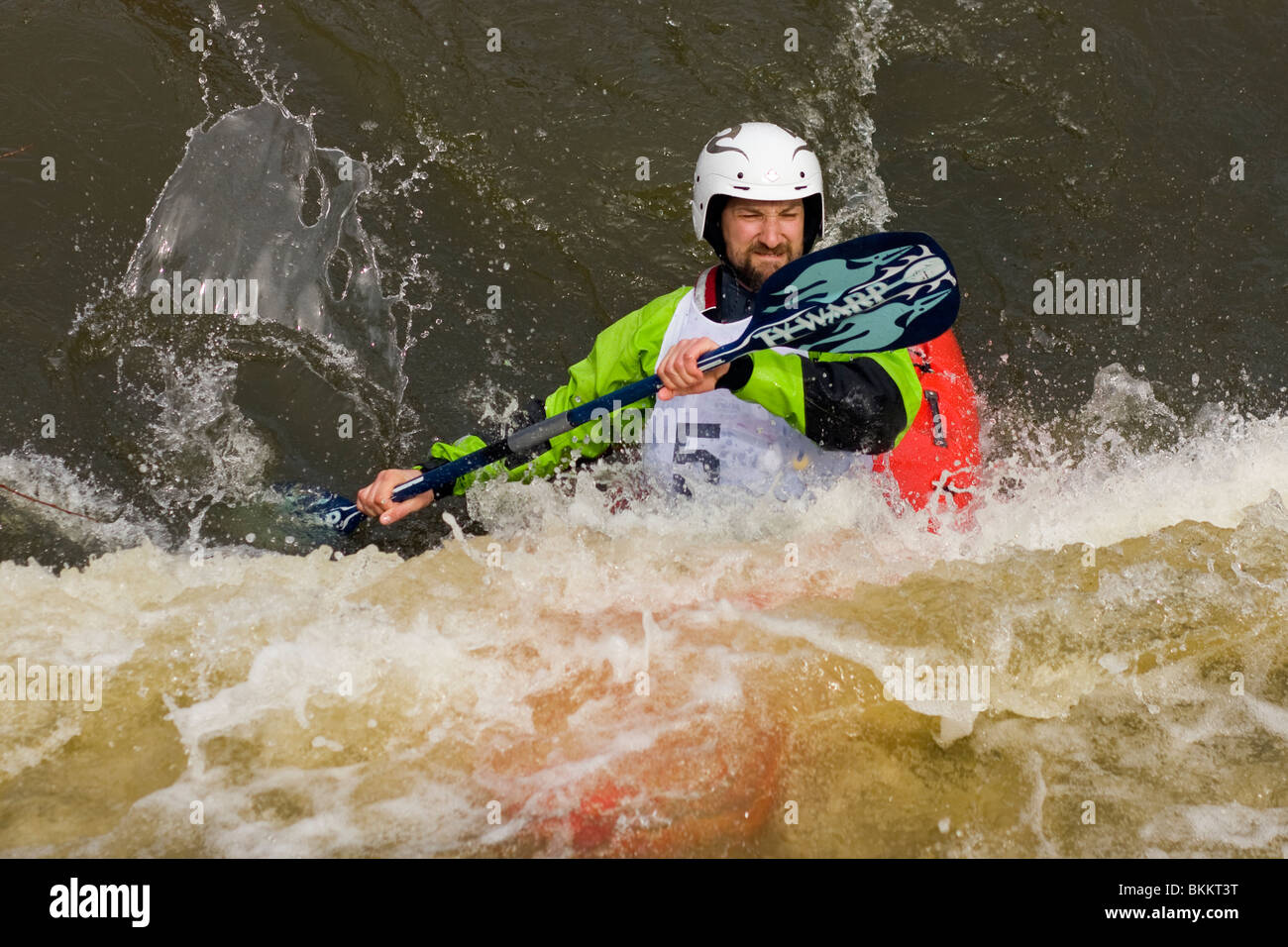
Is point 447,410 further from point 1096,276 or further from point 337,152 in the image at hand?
point 1096,276

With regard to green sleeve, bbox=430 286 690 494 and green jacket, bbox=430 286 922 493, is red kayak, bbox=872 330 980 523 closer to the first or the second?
green jacket, bbox=430 286 922 493

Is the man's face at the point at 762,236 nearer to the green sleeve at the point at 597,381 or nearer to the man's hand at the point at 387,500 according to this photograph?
the green sleeve at the point at 597,381

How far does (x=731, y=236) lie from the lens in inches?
158

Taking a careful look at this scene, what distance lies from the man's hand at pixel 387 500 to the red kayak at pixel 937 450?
4.94 ft

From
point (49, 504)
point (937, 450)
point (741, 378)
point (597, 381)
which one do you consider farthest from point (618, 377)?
point (49, 504)

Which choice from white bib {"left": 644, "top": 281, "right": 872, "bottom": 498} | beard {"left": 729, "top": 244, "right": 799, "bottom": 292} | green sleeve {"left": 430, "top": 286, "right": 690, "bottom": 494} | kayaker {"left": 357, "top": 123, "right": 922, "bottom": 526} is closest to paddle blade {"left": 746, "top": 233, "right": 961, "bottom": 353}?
kayaker {"left": 357, "top": 123, "right": 922, "bottom": 526}

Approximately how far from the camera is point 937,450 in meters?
3.91

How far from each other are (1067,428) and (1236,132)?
1.75m

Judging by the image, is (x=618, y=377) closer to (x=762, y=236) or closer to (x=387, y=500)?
(x=762, y=236)

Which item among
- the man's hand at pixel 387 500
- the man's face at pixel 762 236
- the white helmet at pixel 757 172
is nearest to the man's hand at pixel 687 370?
the man's face at pixel 762 236

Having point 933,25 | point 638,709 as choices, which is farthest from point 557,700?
point 933,25

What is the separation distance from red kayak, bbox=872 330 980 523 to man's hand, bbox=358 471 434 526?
1.51 meters

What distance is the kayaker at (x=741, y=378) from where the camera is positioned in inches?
139
